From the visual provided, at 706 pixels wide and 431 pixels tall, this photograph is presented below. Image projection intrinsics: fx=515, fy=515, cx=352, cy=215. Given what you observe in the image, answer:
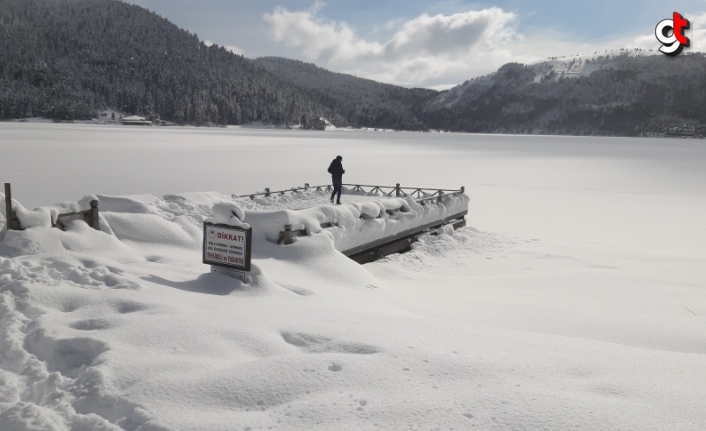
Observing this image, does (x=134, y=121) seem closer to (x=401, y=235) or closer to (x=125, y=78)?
(x=125, y=78)

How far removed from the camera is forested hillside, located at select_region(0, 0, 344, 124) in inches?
5551

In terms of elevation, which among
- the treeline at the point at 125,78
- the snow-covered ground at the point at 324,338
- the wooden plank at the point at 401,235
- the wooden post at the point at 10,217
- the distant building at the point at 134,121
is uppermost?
the treeline at the point at 125,78

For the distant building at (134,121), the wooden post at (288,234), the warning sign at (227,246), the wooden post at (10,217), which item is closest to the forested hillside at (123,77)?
the distant building at (134,121)

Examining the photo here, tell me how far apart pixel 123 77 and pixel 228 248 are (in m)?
176

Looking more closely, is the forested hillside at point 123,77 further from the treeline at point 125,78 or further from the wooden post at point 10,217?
the wooden post at point 10,217

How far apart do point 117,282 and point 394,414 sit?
3.87 meters

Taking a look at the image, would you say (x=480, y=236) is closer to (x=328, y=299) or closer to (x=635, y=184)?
(x=328, y=299)

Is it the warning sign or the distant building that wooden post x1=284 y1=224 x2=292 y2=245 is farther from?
the distant building


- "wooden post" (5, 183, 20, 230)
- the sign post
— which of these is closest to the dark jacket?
the sign post

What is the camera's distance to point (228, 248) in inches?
256

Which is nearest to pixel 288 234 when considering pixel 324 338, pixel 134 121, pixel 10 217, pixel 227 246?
pixel 227 246

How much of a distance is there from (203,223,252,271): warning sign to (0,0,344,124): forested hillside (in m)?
145

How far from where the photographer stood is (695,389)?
13.0 feet

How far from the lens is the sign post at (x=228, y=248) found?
6.37m
